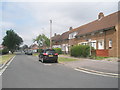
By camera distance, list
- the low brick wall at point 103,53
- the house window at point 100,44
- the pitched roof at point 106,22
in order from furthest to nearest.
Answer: the house window at point 100,44 → the pitched roof at point 106,22 → the low brick wall at point 103,53

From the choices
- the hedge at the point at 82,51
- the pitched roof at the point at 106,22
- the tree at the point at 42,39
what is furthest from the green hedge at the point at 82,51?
the tree at the point at 42,39

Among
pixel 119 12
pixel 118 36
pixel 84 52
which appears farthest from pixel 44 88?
pixel 119 12

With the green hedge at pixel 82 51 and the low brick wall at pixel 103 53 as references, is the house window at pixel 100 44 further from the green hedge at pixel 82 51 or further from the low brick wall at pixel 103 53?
the green hedge at pixel 82 51

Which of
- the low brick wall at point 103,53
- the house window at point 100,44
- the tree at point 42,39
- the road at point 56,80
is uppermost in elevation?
the tree at point 42,39

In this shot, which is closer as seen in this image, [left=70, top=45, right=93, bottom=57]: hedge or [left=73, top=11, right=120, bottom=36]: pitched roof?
[left=70, top=45, right=93, bottom=57]: hedge

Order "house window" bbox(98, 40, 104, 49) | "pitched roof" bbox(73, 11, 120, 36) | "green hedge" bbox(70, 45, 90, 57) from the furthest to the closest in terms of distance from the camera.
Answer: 1. "house window" bbox(98, 40, 104, 49)
2. "pitched roof" bbox(73, 11, 120, 36)
3. "green hedge" bbox(70, 45, 90, 57)

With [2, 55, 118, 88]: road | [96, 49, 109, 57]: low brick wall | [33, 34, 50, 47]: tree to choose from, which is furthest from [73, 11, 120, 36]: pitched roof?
[33, 34, 50, 47]: tree

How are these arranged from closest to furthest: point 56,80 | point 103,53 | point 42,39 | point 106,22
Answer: point 56,80
point 103,53
point 106,22
point 42,39

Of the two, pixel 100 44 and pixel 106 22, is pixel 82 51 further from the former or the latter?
pixel 106 22

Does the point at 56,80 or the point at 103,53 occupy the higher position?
the point at 103,53

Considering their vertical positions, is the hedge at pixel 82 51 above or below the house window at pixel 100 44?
below

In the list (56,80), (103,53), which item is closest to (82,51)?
(103,53)

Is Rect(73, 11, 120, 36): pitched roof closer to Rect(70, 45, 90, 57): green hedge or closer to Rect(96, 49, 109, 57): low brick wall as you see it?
Rect(96, 49, 109, 57): low brick wall

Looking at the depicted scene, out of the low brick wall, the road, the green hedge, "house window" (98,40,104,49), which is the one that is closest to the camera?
the road
